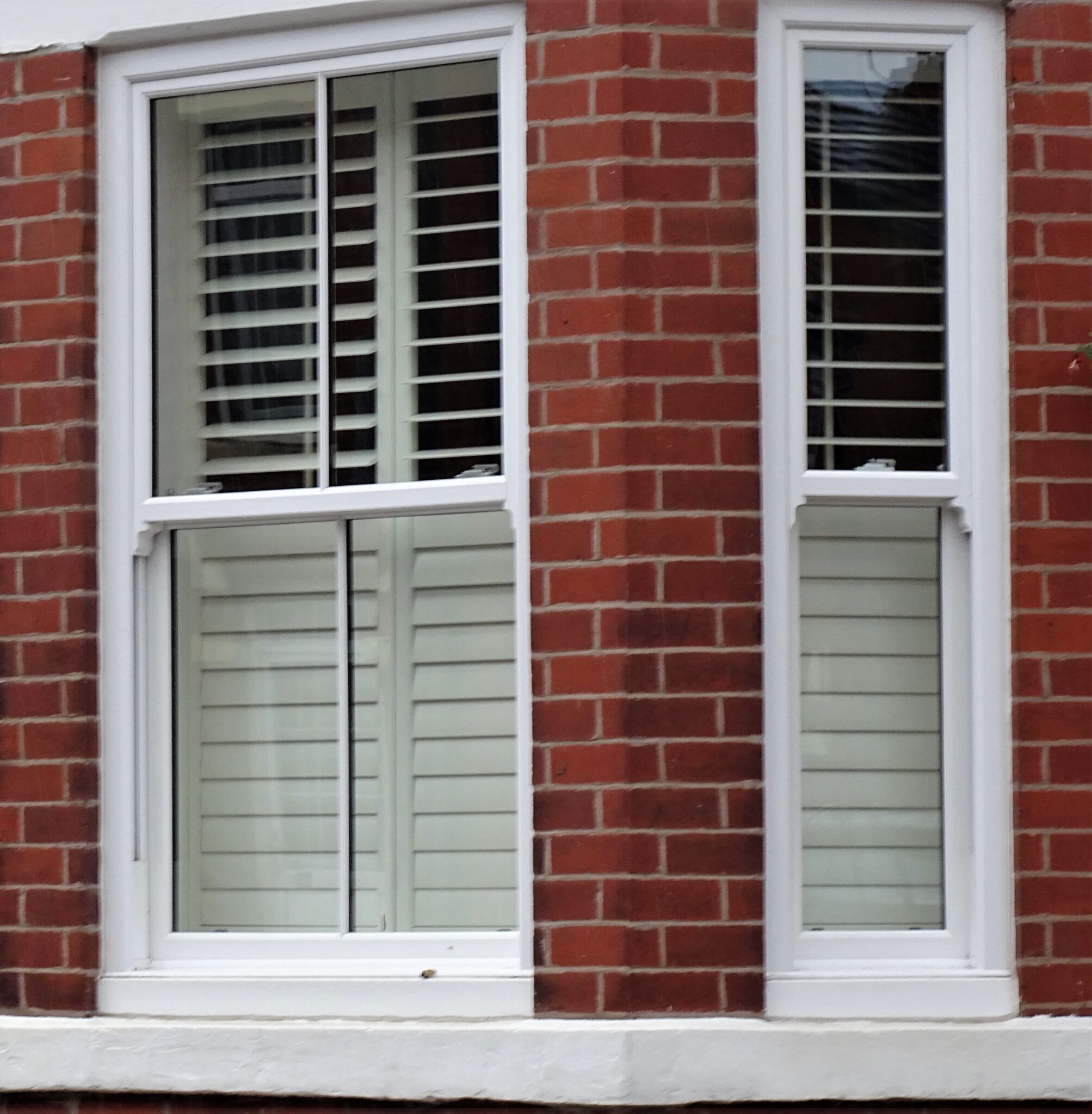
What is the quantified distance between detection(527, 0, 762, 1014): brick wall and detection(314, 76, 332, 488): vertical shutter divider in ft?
1.63

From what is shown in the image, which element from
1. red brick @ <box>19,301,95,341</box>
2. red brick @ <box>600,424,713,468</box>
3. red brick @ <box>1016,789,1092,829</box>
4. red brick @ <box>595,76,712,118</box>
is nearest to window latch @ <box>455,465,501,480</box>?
red brick @ <box>600,424,713,468</box>

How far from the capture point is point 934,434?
3627 millimetres

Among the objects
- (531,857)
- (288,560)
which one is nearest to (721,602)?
(531,857)

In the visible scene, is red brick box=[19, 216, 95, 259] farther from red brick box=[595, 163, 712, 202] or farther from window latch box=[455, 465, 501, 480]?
red brick box=[595, 163, 712, 202]

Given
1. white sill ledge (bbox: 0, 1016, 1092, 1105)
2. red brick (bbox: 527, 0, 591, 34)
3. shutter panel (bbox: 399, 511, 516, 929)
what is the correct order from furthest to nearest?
1. shutter panel (bbox: 399, 511, 516, 929)
2. red brick (bbox: 527, 0, 591, 34)
3. white sill ledge (bbox: 0, 1016, 1092, 1105)

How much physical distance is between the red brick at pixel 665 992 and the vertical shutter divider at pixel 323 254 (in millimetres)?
1278

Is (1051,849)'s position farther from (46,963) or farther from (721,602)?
(46,963)

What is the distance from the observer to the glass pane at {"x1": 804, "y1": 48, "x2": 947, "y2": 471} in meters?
3.63

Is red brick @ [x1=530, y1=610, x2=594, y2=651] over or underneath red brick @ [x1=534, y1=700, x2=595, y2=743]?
over

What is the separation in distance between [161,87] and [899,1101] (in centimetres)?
270

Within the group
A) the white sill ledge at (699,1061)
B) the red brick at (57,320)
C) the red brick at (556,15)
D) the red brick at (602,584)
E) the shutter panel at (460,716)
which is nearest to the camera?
the white sill ledge at (699,1061)

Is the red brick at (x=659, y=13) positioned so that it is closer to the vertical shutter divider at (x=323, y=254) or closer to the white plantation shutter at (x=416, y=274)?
the white plantation shutter at (x=416, y=274)

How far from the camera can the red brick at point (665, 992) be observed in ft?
11.2

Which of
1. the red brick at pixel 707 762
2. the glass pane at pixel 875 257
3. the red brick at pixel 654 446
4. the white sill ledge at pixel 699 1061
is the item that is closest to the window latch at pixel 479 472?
the red brick at pixel 654 446
